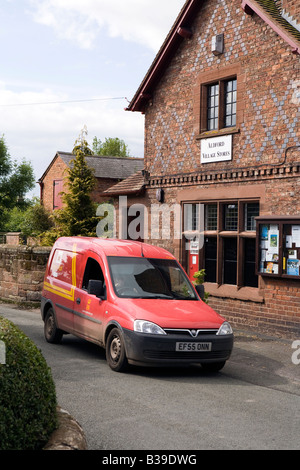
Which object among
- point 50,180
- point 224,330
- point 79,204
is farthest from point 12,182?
point 224,330

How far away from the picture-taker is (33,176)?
42594 mm

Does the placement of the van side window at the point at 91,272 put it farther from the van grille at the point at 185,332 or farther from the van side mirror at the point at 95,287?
the van grille at the point at 185,332

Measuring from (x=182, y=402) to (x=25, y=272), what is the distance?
11.9m

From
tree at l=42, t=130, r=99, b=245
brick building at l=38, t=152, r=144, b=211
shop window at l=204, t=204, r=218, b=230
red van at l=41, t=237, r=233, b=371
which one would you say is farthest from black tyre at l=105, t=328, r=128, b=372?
brick building at l=38, t=152, r=144, b=211

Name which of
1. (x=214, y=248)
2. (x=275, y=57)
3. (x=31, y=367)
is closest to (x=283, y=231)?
(x=214, y=248)

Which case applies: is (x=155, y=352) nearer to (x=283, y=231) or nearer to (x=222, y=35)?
(x=283, y=231)

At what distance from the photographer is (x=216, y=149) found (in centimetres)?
1431

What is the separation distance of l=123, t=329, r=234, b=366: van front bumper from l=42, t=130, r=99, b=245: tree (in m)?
15.1

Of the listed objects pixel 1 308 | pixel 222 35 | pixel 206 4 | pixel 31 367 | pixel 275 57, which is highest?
pixel 206 4

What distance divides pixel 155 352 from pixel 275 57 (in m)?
7.75

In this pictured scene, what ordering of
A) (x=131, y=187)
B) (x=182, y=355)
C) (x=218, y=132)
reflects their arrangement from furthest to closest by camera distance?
(x=131, y=187) → (x=218, y=132) → (x=182, y=355)

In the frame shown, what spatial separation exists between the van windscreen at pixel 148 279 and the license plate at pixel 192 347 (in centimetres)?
116

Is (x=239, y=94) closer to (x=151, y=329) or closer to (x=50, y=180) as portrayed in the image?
(x=151, y=329)

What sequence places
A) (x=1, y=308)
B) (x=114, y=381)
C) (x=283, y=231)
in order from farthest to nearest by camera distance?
1. (x=1, y=308)
2. (x=283, y=231)
3. (x=114, y=381)
